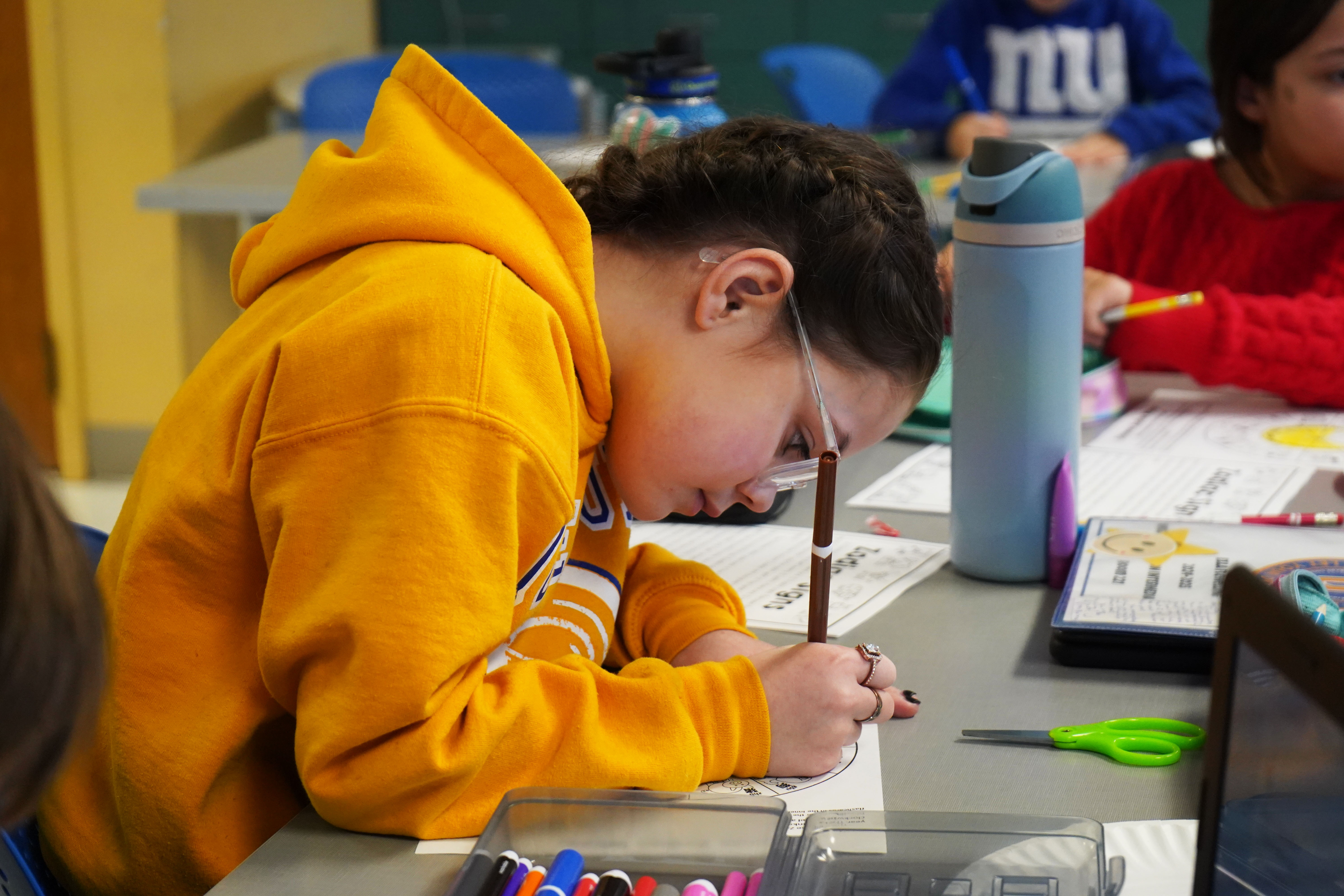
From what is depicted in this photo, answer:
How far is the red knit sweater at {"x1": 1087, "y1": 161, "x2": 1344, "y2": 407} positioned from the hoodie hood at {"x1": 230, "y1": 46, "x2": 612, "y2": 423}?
843 millimetres

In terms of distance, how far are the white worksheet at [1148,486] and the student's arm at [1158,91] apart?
1.49 m

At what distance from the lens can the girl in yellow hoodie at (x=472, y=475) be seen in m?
0.62

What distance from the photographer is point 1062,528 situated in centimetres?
96

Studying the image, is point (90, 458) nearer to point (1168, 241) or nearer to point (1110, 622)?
point (1168, 241)

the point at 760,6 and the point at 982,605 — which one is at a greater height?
the point at 760,6

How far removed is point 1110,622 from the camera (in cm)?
83

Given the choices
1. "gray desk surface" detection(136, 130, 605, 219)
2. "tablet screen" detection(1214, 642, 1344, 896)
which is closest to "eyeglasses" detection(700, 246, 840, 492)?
"tablet screen" detection(1214, 642, 1344, 896)

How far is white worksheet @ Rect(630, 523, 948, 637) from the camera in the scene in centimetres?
94

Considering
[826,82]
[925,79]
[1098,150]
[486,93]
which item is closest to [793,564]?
[1098,150]

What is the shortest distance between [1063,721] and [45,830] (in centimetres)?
59

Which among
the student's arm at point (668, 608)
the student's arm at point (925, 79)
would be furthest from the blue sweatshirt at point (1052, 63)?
the student's arm at point (668, 608)

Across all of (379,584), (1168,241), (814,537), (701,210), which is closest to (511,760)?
(379,584)

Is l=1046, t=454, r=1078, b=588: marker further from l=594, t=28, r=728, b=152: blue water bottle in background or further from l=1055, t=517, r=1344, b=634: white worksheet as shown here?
l=594, t=28, r=728, b=152: blue water bottle in background

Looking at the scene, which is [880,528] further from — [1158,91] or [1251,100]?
[1158,91]
